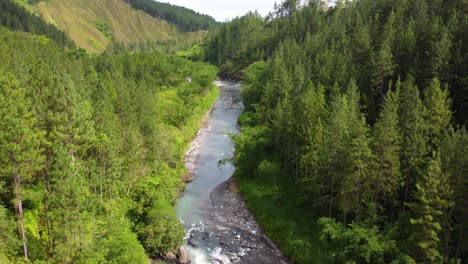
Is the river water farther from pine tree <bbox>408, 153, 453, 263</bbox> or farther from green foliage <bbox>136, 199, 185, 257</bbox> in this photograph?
pine tree <bbox>408, 153, 453, 263</bbox>

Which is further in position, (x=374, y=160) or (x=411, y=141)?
(x=411, y=141)

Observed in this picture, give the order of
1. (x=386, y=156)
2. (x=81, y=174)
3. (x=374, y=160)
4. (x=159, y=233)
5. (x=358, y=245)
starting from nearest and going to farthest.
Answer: (x=358, y=245) < (x=81, y=174) < (x=386, y=156) < (x=374, y=160) < (x=159, y=233)

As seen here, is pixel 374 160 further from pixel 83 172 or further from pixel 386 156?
pixel 83 172

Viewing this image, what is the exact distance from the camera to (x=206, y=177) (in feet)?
237

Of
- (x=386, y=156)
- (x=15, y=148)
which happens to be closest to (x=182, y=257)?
(x=15, y=148)

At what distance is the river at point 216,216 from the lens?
47353 millimetres

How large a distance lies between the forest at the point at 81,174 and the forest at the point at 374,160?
53.2 feet

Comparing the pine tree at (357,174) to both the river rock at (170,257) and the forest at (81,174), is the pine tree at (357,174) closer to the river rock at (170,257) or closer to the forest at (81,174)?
the forest at (81,174)

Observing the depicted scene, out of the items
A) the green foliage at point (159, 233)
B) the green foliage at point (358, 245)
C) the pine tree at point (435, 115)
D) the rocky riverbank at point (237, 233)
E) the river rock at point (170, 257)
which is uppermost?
the pine tree at point (435, 115)

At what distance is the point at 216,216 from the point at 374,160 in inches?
1004

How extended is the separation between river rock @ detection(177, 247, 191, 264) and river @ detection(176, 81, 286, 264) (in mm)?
858

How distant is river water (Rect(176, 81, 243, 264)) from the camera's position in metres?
49.0

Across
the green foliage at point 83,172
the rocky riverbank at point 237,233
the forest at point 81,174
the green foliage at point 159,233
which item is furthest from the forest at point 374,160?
the green foliage at point 83,172

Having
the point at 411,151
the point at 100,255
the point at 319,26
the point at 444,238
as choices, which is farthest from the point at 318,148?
the point at 319,26
